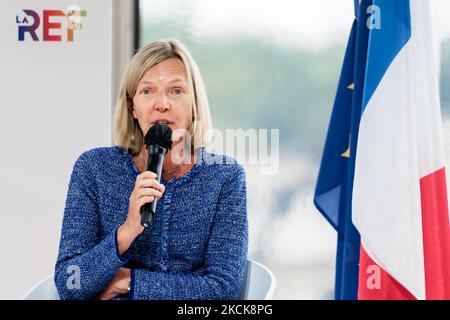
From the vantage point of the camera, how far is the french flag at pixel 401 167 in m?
1.99

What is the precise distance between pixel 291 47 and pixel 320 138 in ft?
1.37

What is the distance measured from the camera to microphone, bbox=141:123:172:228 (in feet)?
4.63

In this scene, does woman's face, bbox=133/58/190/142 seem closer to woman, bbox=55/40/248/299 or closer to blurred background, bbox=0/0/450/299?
woman, bbox=55/40/248/299

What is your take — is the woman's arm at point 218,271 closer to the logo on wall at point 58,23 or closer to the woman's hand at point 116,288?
the woman's hand at point 116,288

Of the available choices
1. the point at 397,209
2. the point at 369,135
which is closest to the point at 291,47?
the point at 369,135

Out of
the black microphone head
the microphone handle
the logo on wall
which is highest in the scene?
the logo on wall

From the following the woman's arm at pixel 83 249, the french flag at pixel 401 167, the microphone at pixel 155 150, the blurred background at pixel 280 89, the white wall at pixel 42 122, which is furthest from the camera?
the blurred background at pixel 280 89

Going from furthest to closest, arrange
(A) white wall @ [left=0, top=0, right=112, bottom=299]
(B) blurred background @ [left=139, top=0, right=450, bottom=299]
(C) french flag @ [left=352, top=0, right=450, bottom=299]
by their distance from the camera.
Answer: (B) blurred background @ [left=139, top=0, right=450, bottom=299], (A) white wall @ [left=0, top=0, right=112, bottom=299], (C) french flag @ [left=352, top=0, right=450, bottom=299]

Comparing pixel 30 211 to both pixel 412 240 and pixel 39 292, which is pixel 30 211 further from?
pixel 412 240

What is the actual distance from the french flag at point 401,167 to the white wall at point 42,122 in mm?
1052

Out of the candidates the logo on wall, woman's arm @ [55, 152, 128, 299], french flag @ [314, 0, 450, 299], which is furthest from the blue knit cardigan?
the logo on wall

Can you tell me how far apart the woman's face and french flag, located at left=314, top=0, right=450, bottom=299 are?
25.3 inches

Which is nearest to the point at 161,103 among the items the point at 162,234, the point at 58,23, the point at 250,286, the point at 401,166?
the point at 162,234

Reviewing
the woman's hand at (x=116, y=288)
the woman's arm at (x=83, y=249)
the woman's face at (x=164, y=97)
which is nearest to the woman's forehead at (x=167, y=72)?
the woman's face at (x=164, y=97)
